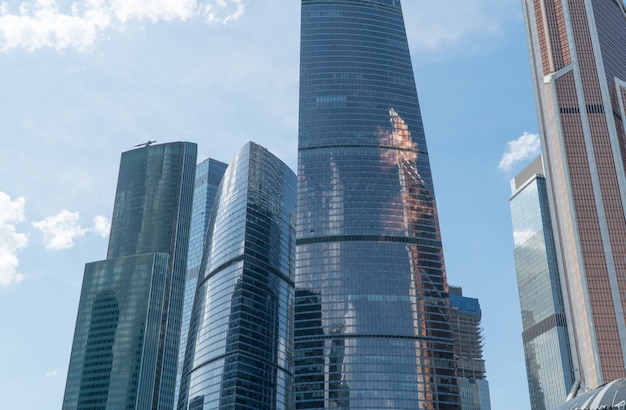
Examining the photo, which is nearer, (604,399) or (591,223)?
(604,399)

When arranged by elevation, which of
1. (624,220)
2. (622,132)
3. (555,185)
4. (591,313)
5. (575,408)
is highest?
(622,132)

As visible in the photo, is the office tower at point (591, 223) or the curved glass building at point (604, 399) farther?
the office tower at point (591, 223)

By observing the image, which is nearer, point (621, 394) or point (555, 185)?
point (621, 394)

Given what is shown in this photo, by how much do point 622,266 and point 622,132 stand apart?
38.4m

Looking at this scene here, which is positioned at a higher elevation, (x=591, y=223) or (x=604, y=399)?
(x=591, y=223)

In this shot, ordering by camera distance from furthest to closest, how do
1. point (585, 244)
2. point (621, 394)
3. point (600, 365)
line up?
point (585, 244) → point (600, 365) → point (621, 394)

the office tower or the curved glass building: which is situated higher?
the office tower

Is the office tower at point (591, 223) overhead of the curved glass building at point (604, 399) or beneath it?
overhead

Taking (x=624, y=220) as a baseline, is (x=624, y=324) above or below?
below

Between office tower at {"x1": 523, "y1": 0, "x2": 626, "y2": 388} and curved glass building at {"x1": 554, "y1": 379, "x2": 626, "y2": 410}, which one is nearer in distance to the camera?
curved glass building at {"x1": 554, "y1": 379, "x2": 626, "y2": 410}

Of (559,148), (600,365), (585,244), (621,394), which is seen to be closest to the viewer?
(621,394)

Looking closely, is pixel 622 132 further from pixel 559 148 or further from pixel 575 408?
pixel 575 408

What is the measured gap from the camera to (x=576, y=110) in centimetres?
19775

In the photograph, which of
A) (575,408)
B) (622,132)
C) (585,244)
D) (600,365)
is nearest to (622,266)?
(585,244)
